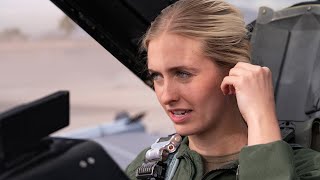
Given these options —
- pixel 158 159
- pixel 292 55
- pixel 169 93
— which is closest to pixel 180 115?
pixel 169 93

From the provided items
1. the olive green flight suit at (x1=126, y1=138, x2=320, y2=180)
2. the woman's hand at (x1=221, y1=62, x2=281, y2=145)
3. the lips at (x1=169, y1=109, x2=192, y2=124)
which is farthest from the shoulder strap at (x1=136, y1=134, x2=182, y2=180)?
the woman's hand at (x1=221, y1=62, x2=281, y2=145)

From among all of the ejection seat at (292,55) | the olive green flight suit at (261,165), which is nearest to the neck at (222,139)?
the olive green flight suit at (261,165)

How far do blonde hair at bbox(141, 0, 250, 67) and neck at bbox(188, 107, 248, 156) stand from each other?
153 millimetres

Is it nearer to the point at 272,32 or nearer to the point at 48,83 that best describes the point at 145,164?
the point at 272,32

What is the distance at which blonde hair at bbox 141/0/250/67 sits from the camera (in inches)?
53.0

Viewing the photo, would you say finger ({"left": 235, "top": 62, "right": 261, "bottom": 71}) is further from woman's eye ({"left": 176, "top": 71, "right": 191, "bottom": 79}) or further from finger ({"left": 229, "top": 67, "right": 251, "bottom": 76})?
woman's eye ({"left": 176, "top": 71, "right": 191, "bottom": 79})

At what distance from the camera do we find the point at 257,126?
1202 mm

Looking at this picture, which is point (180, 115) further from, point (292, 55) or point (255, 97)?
point (292, 55)

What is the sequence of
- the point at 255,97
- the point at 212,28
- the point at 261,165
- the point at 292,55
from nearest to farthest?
the point at 261,165, the point at 255,97, the point at 212,28, the point at 292,55

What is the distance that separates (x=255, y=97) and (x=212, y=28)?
228mm

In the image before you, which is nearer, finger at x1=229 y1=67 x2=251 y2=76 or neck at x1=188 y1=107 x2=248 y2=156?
finger at x1=229 y1=67 x2=251 y2=76

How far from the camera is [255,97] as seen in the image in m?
1.23

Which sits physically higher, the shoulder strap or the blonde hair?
the blonde hair

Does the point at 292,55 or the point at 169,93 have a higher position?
the point at 169,93
